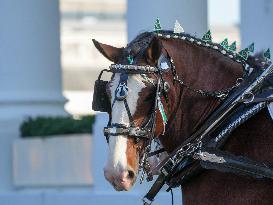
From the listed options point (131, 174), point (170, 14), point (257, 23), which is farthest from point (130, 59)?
point (257, 23)

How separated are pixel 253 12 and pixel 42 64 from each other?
2.96m

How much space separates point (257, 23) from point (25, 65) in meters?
3.14

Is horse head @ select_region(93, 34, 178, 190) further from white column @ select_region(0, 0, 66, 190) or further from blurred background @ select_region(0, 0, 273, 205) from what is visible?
white column @ select_region(0, 0, 66, 190)

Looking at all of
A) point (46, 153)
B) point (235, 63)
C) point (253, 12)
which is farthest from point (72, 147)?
point (235, 63)

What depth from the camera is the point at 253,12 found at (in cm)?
1262

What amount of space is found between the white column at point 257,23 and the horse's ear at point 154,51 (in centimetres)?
Result: 539

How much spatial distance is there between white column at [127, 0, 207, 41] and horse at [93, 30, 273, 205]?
439 cm

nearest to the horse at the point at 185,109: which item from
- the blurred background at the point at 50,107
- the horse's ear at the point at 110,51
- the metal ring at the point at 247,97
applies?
the horse's ear at the point at 110,51

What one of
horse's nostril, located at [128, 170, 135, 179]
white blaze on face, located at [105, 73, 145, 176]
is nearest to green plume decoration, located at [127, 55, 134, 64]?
white blaze on face, located at [105, 73, 145, 176]

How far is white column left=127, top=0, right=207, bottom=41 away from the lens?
1149 cm

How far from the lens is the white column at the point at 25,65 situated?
13.7 m

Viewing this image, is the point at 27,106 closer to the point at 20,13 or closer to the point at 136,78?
the point at 20,13

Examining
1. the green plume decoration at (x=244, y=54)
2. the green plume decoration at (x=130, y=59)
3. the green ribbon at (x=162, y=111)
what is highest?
the green plume decoration at (x=130, y=59)

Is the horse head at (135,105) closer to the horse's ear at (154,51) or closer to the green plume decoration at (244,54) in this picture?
the horse's ear at (154,51)
